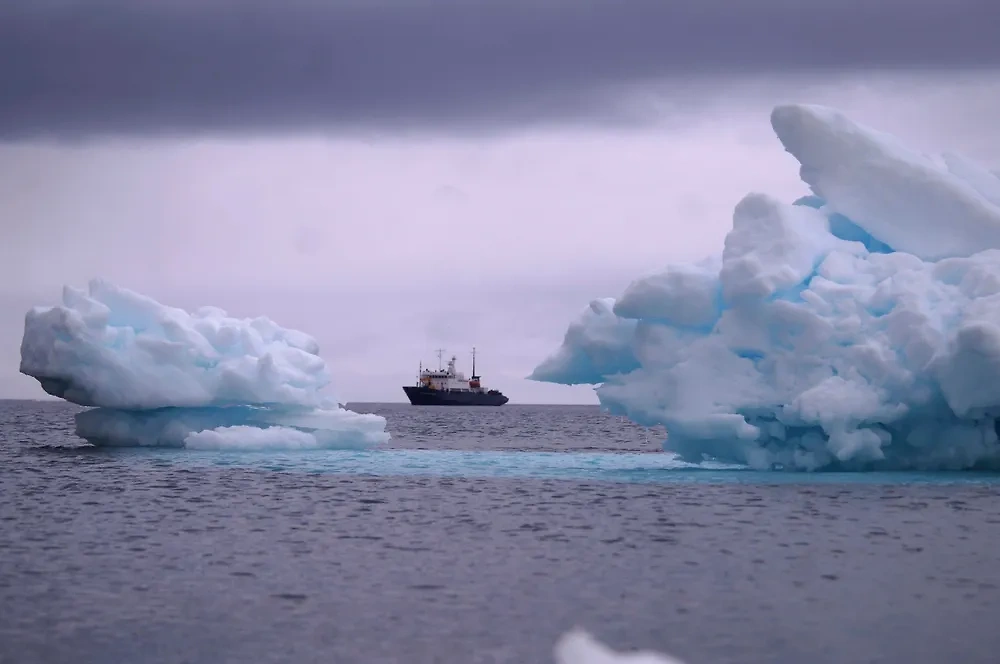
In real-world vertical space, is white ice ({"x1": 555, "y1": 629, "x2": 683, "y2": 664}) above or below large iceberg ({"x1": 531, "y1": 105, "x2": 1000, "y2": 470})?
below

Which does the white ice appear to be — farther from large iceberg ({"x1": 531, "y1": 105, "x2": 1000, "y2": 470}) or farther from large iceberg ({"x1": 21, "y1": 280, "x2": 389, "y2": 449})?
large iceberg ({"x1": 21, "y1": 280, "x2": 389, "y2": 449})

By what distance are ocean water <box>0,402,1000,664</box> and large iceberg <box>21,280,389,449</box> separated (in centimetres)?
594

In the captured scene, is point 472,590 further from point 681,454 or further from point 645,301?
point 681,454

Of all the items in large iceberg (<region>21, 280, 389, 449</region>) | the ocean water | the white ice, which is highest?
large iceberg (<region>21, 280, 389, 449</region>)

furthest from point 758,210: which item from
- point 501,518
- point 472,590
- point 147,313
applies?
point 147,313

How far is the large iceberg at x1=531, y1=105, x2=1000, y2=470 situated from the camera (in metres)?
21.2

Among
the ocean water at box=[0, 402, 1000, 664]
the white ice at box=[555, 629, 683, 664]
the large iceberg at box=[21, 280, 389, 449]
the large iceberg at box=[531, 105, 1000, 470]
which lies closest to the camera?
the white ice at box=[555, 629, 683, 664]

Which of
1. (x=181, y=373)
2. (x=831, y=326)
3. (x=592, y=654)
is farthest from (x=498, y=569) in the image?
(x=181, y=373)

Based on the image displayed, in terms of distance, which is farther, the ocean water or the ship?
the ship

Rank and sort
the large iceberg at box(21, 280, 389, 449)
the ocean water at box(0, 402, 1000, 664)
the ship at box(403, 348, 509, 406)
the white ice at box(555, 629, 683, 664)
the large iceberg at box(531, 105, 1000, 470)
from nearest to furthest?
the white ice at box(555, 629, 683, 664), the ocean water at box(0, 402, 1000, 664), the large iceberg at box(531, 105, 1000, 470), the large iceberg at box(21, 280, 389, 449), the ship at box(403, 348, 509, 406)

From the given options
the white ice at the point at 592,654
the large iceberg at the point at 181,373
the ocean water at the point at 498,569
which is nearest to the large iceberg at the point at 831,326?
the ocean water at the point at 498,569

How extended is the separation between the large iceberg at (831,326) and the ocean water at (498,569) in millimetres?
1009

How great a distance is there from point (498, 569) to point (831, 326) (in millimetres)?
10108

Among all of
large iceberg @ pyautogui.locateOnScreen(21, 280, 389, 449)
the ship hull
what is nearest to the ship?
the ship hull
